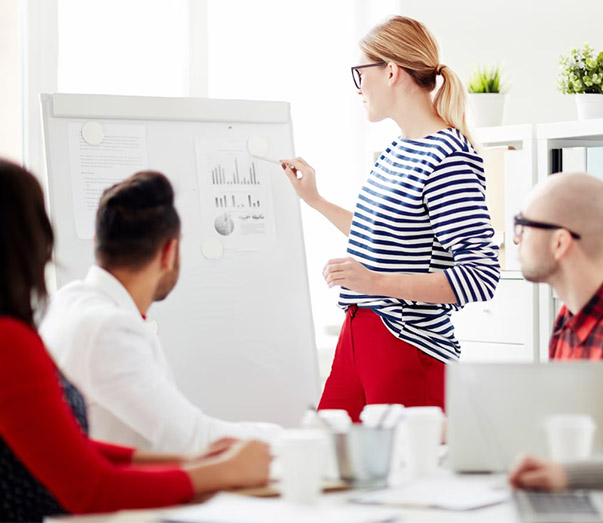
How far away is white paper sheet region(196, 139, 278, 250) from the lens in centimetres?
Answer: 252

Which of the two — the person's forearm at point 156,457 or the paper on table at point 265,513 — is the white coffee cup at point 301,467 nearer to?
the paper on table at point 265,513

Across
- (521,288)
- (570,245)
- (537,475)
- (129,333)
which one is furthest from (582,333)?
(521,288)

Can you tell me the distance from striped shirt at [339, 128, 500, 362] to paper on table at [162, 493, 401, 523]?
3.30ft

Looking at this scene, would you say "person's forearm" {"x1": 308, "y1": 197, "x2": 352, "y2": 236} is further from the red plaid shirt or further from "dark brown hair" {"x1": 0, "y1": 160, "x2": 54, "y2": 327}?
"dark brown hair" {"x1": 0, "y1": 160, "x2": 54, "y2": 327}

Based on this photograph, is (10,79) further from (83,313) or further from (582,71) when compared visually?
(582,71)

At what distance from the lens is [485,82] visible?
3.38 metres

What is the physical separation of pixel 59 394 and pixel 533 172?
227cm

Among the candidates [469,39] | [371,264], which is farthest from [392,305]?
[469,39]

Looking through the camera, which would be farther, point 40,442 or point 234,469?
point 234,469

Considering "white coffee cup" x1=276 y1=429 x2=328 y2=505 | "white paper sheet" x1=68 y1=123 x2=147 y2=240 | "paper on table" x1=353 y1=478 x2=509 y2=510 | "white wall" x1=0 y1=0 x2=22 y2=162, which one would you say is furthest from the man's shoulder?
"white wall" x1=0 y1=0 x2=22 y2=162

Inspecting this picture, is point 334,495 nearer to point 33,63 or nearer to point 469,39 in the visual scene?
point 33,63

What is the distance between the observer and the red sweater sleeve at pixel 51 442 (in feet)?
→ 4.02

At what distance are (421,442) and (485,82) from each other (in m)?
2.20

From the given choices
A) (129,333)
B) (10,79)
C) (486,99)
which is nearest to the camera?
(129,333)
